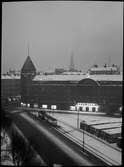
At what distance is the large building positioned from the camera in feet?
8.38

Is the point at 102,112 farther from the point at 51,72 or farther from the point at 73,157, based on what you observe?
the point at 51,72

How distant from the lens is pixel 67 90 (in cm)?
268

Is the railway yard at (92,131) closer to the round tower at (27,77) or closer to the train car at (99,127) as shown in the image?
the train car at (99,127)

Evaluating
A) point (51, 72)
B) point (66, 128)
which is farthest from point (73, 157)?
point (51, 72)

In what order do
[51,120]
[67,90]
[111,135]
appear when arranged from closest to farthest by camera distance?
1. [111,135]
2. [51,120]
3. [67,90]

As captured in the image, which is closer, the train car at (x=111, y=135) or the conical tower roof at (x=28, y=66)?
the train car at (x=111, y=135)

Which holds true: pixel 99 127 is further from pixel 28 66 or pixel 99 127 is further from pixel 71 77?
pixel 28 66

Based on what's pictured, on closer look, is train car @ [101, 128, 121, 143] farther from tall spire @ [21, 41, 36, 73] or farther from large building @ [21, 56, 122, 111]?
tall spire @ [21, 41, 36, 73]

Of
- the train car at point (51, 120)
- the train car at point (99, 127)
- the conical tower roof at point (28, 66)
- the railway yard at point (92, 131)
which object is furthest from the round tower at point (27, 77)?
the train car at point (99, 127)

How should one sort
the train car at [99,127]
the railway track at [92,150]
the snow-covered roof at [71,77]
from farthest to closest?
the snow-covered roof at [71,77]
the train car at [99,127]
the railway track at [92,150]

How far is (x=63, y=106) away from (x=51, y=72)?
0.52 metres

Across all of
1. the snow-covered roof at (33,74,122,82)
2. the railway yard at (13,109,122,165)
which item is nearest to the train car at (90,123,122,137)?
the railway yard at (13,109,122,165)

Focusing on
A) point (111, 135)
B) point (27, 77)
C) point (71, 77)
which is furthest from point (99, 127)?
point (27, 77)

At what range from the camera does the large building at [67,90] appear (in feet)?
8.38
